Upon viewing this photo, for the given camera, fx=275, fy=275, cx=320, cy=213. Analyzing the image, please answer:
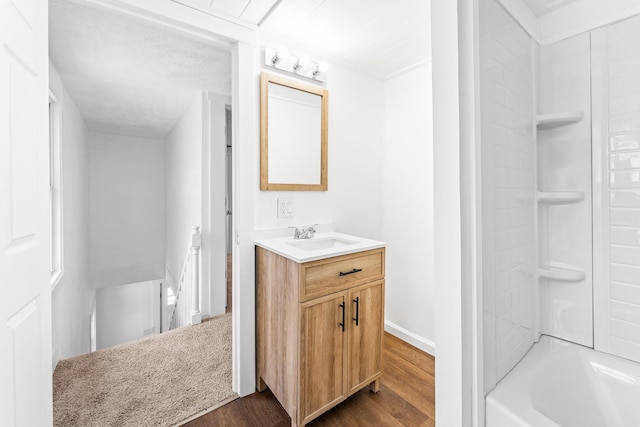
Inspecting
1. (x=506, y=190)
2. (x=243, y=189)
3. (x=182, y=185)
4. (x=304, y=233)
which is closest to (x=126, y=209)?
(x=182, y=185)

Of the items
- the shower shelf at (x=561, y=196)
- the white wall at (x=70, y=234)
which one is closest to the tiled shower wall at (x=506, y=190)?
A: the shower shelf at (x=561, y=196)

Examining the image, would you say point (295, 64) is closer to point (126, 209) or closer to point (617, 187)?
point (617, 187)

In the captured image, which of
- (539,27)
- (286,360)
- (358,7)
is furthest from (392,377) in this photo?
(358,7)

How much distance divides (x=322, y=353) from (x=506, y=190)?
1207mm

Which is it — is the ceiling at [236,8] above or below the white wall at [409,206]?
above

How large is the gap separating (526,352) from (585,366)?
24 centimetres

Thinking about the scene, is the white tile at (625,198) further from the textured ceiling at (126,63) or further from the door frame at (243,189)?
the textured ceiling at (126,63)

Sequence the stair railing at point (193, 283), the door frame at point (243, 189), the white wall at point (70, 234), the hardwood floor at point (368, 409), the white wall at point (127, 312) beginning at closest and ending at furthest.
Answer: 1. the hardwood floor at point (368, 409)
2. the door frame at point (243, 189)
3. the white wall at point (70, 234)
4. the stair railing at point (193, 283)
5. the white wall at point (127, 312)

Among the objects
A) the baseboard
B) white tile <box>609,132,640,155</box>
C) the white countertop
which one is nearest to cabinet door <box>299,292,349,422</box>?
the white countertop

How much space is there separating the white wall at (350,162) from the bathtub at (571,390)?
1448 mm

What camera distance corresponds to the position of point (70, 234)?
9.55ft

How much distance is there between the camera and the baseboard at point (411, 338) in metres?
2.22

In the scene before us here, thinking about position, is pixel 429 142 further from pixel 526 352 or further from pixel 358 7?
pixel 526 352

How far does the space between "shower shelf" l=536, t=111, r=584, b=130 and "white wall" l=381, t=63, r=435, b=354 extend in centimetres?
85
